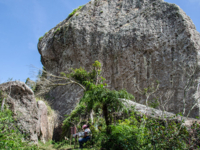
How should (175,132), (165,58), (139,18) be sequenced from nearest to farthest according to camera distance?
1. (175,132)
2. (165,58)
3. (139,18)

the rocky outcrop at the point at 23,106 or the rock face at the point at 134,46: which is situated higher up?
the rock face at the point at 134,46

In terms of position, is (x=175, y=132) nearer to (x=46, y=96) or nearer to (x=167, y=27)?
(x=167, y=27)

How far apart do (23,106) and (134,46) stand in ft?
26.9

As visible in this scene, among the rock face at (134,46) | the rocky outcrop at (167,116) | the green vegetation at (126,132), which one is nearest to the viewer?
the green vegetation at (126,132)

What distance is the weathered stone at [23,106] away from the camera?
19.6 ft

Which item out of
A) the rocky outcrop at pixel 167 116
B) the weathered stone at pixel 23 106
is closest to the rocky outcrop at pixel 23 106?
the weathered stone at pixel 23 106

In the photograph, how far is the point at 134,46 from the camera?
39.4 feet

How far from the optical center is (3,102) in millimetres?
5672

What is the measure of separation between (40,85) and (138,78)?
6703mm

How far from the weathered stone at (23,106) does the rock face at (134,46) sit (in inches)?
256

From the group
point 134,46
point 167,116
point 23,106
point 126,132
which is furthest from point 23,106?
point 134,46

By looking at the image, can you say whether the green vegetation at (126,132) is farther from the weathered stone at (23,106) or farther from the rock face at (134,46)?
the rock face at (134,46)

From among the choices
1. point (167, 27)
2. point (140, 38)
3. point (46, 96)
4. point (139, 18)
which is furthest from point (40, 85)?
point (167, 27)

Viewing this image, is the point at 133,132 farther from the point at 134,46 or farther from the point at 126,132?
the point at 134,46
